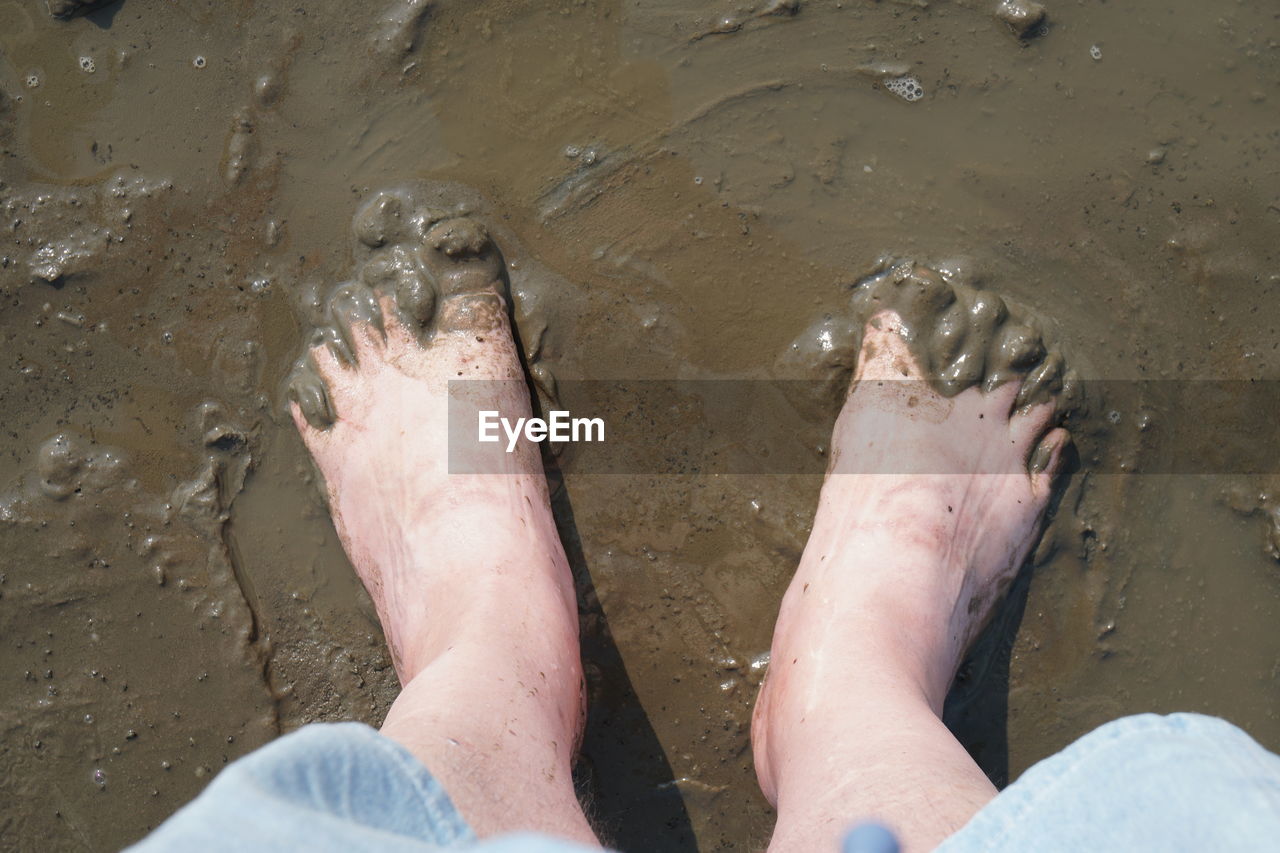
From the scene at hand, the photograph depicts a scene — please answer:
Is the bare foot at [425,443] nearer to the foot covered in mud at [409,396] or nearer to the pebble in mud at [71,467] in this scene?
the foot covered in mud at [409,396]

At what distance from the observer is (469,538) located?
2002 millimetres

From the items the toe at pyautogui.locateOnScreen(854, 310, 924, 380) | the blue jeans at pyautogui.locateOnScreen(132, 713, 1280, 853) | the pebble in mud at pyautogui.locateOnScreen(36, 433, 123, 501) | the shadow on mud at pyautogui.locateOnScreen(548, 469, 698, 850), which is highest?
the blue jeans at pyautogui.locateOnScreen(132, 713, 1280, 853)

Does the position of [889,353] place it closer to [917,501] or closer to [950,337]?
[950,337]

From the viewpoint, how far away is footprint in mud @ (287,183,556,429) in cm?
206

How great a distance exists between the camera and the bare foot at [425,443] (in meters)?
1.93

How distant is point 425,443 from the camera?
2.08m

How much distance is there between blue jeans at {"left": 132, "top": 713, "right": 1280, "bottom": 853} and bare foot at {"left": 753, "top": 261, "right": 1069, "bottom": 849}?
2.60ft

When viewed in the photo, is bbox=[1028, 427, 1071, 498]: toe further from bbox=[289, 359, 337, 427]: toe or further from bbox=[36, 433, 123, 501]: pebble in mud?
bbox=[36, 433, 123, 501]: pebble in mud

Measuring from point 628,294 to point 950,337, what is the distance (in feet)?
2.44

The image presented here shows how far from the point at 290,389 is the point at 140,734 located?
88 centimetres

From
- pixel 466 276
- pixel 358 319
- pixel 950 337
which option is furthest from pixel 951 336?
pixel 358 319

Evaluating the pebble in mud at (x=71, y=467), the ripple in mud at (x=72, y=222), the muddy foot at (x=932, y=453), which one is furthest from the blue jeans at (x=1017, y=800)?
the ripple in mud at (x=72, y=222)

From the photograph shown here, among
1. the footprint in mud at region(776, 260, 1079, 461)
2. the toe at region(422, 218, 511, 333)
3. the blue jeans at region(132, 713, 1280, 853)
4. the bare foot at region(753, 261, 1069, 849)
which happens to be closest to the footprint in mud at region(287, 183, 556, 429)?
the toe at region(422, 218, 511, 333)

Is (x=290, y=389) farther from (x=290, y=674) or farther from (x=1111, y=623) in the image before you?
(x=1111, y=623)
